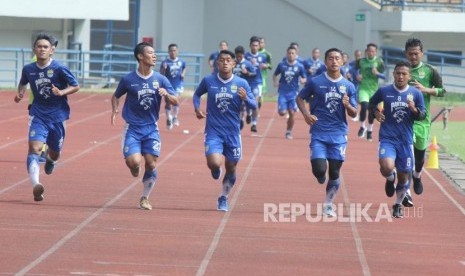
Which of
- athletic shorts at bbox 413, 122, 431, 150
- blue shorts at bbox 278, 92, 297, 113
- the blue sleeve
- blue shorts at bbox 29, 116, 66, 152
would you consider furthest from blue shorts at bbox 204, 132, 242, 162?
blue shorts at bbox 278, 92, 297, 113

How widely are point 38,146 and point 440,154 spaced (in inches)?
470

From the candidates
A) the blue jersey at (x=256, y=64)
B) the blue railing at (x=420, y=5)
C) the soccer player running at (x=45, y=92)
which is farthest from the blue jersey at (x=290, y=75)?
the blue railing at (x=420, y=5)

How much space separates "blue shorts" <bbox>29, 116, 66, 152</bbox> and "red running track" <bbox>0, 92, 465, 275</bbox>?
692mm

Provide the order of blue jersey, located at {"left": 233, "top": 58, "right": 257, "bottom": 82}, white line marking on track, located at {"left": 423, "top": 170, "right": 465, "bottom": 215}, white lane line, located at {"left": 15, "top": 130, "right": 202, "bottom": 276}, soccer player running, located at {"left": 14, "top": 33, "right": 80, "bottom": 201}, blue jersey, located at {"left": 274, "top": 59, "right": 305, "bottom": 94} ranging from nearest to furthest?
white lane line, located at {"left": 15, "top": 130, "right": 202, "bottom": 276} < soccer player running, located at {"left": 14, "top": 33, "right": 80, "bottom": 201} < white line marking on track, located at {"left": 423, "top": 170, "right": 465, "bottom": 215} < blue jersey, located at {"left": 233, "top": 58, "right": 257, "bottom": 82} < blue jersey, located at {"left": 274, "top": 59, "right": 305, "bottom": 94}

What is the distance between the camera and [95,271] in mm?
10797

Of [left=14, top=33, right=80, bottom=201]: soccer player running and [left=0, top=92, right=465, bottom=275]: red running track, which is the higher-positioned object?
[left=14, top=33, right=80, bottom=201]: soccer player running

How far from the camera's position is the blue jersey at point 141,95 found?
15.1m

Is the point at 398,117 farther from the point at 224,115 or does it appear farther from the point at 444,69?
the point at 444,69

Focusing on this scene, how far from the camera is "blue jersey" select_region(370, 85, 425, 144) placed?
14961mm

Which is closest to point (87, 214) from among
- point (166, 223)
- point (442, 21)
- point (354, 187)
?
point (166, 223)

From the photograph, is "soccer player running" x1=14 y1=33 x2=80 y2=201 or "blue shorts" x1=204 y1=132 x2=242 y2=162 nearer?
"blue shorts" x1=204 y1=132 x2=242 y2=162

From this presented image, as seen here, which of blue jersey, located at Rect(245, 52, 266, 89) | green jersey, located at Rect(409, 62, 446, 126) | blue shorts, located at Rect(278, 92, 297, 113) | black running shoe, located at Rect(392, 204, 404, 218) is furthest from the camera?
blue jersey, located at Rect(245, 52, 266, 89)

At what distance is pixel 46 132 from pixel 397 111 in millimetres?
4077

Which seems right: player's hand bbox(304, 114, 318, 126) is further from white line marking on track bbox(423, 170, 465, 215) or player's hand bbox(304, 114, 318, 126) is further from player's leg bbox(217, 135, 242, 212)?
white line marking on track bbox(423, 170, 465, 215)
